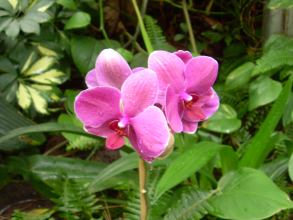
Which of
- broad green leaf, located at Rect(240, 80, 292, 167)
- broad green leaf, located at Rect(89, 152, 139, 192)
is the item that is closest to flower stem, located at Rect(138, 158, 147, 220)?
broad green leaf, located at Rect(89, 152, 139, 192)

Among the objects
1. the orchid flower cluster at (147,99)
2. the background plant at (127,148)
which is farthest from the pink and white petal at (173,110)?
the background plant at (127,148)

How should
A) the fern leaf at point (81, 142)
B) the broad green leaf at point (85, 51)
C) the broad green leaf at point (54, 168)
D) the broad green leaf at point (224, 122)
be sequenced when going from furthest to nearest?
the broad green leaf at point (85, 51) → the fern leaf at point (81, 142) → the broad green leaf at point (224, 122) → the broad green leaf at point (54, 168)

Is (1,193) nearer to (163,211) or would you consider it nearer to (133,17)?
(163,211)

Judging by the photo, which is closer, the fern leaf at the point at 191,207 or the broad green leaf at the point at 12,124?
the fern leaf at the point at 191,207

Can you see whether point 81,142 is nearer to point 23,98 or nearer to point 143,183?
point 23,98

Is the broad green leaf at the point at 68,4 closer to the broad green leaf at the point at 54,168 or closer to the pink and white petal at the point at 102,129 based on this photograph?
the broad green leaf at the point at 54,168

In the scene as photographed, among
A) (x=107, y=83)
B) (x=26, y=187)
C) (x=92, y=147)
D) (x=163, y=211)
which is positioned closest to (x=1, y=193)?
(x=26, y=187)

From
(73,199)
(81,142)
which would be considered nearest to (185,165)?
(73,199)
